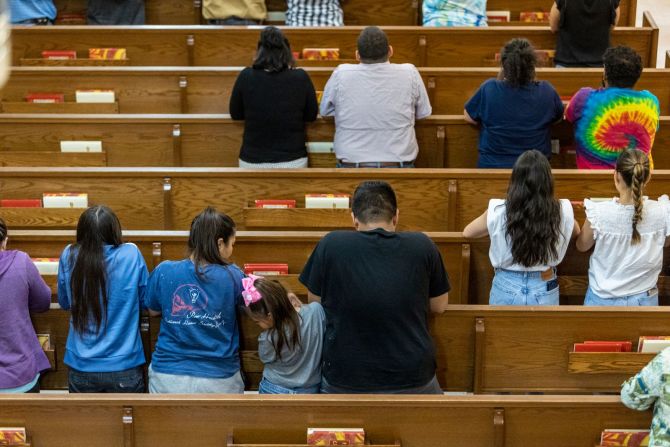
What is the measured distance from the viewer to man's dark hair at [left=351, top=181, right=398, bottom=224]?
3217 mm

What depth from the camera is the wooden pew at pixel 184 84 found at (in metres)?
5.38

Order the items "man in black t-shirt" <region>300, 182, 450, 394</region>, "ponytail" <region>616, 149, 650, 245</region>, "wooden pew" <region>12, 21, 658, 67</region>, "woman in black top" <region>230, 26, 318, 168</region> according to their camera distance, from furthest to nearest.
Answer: "wooden pew" <region>12, 21, 658, 67</region> → "woman in black top" <region>230, 26, 318, 168</region> → "ponytail" <region>616, 149, 650, 245</region> → "man in black t-shirt" <region>300, 182, 450, 394</region>

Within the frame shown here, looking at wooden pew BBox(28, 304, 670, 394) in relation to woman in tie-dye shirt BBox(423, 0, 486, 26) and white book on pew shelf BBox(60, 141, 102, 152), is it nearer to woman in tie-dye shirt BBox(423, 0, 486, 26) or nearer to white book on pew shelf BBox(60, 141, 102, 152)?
white book on pew shelf BBox(60, 141, 102, 152)

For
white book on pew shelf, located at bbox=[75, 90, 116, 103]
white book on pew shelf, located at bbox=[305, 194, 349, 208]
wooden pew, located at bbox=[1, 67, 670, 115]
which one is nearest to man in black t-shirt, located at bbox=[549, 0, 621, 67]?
wooden pew, located at bbox=[1, 67, 670, 115]

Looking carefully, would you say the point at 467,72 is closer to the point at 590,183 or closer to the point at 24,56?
the point at 590,183

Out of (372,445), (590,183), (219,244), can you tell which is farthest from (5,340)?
(590,183)

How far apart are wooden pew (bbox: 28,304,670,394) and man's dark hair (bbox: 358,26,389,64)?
1.71 m

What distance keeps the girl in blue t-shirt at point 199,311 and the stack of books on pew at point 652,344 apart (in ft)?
4.55

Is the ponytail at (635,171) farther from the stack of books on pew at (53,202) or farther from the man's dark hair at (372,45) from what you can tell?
the stack of books on pew at (53,202)

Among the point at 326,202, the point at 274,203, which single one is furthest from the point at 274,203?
the point at 326,202

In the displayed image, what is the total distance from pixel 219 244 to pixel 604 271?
1.43 meters

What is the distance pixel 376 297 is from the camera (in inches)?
122

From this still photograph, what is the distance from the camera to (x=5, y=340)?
337 cm

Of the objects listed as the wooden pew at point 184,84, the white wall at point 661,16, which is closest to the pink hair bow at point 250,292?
the wooden pew at point 184,84
